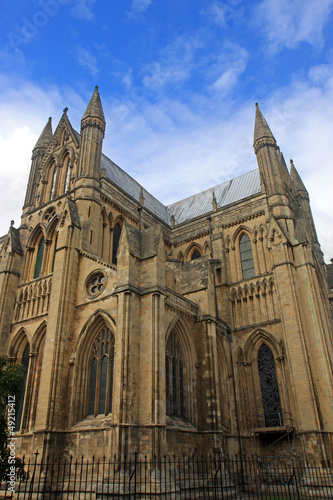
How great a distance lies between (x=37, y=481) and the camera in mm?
15469

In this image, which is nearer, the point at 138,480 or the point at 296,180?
the point at 138,480

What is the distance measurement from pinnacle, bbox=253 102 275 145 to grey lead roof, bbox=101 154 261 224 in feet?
12.7

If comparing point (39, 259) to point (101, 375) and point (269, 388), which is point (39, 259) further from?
point (269, 388)

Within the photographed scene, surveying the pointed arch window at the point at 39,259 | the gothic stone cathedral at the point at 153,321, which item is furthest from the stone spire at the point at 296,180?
the pointed arch window at the point at 39,259

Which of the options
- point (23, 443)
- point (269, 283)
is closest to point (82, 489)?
point (23, 443)

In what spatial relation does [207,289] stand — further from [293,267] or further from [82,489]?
[82,489]

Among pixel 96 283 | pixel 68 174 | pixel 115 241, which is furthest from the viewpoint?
pixel 68 174

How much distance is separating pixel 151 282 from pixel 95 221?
7292 mm

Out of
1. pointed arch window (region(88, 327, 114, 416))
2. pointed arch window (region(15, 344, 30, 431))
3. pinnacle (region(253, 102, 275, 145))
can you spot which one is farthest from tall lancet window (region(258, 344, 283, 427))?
pinnacle (region(253, 102, 275, 145))

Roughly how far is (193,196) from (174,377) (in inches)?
865

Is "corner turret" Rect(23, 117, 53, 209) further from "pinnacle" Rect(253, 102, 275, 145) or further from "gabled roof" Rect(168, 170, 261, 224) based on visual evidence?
"pinnacle" Rect(253, 102, 275, 145)

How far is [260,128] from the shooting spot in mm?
28594

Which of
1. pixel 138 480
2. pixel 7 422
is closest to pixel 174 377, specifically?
pixel 138 480

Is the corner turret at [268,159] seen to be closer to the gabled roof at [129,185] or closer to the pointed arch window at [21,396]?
the gabled roof at [129,185]
